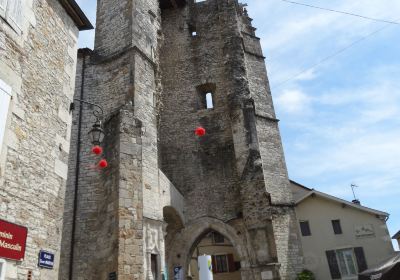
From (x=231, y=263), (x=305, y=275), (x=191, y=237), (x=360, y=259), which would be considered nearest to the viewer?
(x=305, y=275)

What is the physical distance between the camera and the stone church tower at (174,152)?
8.66m

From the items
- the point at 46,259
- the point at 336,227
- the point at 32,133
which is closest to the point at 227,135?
the point at 336,227

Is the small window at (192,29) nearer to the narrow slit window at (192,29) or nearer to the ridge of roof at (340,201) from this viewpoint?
the narrow slit window at (192,29)

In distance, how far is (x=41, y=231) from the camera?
19.7 ft

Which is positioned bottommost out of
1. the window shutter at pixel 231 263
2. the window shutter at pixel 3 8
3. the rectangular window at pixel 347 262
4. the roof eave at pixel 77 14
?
the rectangular window at pixel 347 262

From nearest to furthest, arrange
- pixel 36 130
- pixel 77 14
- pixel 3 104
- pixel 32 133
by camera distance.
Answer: pixel 3 104 < pixel 32 133 < pixel 36 130 < pixel 77 14

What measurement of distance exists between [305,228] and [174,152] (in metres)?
5.80

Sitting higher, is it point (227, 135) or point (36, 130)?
point (227, 135)

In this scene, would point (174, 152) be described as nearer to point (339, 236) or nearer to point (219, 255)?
point (339, 236)

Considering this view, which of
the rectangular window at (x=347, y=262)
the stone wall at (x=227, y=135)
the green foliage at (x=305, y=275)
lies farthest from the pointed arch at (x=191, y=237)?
the rectangular window at (x=347, y=262)

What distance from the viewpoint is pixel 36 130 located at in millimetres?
6270

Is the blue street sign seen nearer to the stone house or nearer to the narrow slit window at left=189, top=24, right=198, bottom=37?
the stone house

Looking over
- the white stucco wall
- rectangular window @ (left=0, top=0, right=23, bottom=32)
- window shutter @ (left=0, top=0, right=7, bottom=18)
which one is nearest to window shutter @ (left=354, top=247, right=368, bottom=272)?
the white stucco wall

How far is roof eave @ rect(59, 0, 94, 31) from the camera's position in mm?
7934
